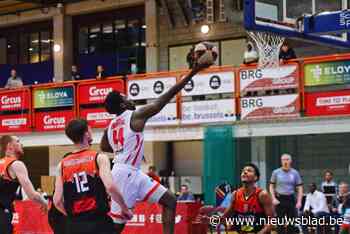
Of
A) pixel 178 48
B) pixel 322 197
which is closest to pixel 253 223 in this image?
pixel 322 197

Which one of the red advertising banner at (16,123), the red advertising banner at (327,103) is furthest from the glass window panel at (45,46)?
the red advertising banner at (327,103)

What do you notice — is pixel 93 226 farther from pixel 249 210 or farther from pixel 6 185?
pixel 6 185

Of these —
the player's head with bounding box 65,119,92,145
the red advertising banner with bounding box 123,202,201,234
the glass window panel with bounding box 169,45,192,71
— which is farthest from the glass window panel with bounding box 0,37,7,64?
the player's head with bounding box 65,119,92,145

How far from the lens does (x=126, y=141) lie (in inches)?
364

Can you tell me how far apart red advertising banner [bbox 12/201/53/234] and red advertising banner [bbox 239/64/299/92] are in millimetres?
6738

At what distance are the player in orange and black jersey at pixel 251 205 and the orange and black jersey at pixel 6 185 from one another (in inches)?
106

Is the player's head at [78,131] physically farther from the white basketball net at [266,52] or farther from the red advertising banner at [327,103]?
the white basketball net at [266,52]

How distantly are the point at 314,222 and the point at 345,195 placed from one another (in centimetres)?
129

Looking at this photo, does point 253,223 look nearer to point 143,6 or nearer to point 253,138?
point 253,138

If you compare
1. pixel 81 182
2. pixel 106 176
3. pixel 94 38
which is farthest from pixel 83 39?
pixel 106 176

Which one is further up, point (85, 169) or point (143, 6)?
point (143, 6)

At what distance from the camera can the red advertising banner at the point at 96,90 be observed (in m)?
26.0

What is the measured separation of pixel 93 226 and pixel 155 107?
6.35ft

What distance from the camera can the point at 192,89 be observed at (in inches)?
952
